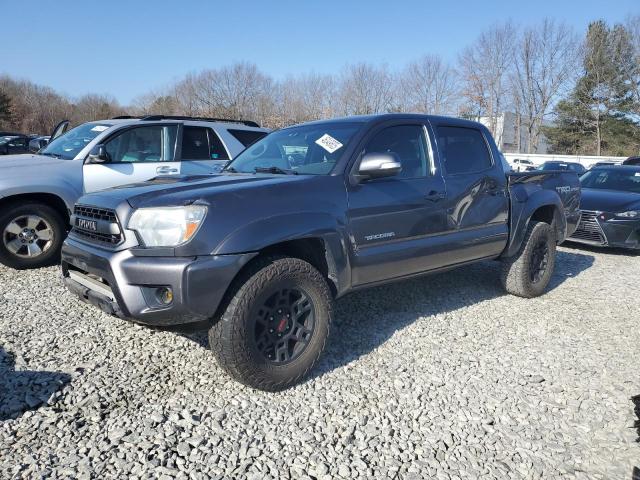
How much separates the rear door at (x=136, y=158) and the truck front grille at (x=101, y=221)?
2.56 meters

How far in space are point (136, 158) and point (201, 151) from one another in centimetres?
87

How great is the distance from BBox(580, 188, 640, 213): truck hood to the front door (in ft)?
17.3

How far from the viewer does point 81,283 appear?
3.23m

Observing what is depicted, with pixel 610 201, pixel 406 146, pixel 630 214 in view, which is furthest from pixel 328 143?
pixel 610 201

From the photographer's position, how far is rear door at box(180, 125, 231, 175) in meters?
6.53

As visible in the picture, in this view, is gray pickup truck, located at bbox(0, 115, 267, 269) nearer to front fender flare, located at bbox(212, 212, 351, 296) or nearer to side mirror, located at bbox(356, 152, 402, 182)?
side mirror, located at bbox(356, 152, 402, 182)

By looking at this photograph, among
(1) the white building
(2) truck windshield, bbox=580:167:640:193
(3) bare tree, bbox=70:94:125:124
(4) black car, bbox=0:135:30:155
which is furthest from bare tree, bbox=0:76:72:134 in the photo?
(2) truck windshield, bbox=580:167:640:193

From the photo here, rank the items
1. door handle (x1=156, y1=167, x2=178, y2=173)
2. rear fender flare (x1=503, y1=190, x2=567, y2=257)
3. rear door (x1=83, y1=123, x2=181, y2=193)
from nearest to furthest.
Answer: rear fender flare (x1=503, y1=190, x2=567, y2=257) < rear door (x1=83, y1=123, x2=181, y2=193) < door handle (x1=156, y1=167, x2=178, y2=173)

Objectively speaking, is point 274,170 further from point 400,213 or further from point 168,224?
point 168,224

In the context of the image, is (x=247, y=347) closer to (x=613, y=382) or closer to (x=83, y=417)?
(x=83, y=417)

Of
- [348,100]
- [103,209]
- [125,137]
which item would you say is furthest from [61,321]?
[348,100]

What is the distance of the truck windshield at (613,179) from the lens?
8837 mm

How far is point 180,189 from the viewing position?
307 cm

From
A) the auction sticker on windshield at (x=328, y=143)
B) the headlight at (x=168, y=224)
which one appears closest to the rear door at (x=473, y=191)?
the auction sticker on windshield at (x=328, y=143)
